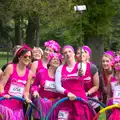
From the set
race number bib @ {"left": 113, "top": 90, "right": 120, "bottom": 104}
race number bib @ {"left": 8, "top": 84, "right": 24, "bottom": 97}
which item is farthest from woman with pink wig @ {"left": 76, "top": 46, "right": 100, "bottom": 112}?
race number bib @ {"left": 8, "top": 84, "right": 24, "bottom": 97}

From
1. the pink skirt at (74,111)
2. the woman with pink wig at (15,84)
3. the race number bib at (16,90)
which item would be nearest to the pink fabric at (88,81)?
the pink skirt at (74,111)

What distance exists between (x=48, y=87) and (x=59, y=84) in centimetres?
42

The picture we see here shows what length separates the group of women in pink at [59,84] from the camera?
6449 mm

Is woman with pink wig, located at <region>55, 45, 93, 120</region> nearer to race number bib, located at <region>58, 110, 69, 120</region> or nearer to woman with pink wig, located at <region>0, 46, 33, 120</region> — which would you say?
race number bib, located at <region>58, 110, 69, 120</region>

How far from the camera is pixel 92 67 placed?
6.84 metres

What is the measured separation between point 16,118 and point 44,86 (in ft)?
2.46

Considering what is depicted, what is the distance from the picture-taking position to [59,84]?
6473 millimetres

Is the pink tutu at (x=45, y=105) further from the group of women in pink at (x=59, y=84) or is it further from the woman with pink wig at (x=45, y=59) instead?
the woman with pink wig at (x=45, y=59)

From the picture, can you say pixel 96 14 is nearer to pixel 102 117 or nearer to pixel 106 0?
pixel 106 0

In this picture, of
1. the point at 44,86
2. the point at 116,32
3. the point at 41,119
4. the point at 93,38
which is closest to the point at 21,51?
the point at 44,86

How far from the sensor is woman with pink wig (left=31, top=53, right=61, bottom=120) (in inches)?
268

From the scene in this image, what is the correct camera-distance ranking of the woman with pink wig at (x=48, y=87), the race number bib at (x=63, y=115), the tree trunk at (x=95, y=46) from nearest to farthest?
the race number bib at (x=63, y=115), the woman with pink wig at (x=48, y=87), the tree trunk at (x=95, y=46)

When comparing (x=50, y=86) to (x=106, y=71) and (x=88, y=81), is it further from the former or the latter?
(x=106, y=71)

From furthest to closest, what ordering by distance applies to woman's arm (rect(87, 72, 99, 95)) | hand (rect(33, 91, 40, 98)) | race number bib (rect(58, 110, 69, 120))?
woman's arm (rect(87, 72, 99, 95)), hand (rect(33, 91, 40, 98)), race number bib (rect(58, 110, 69, 120))
